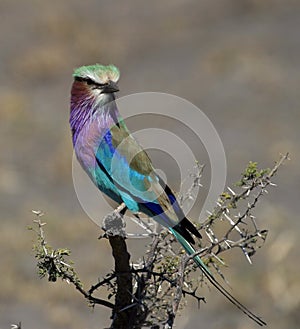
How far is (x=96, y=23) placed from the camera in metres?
13.2

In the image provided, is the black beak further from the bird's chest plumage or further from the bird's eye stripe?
the bird's chest plumage

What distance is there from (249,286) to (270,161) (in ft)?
7.52

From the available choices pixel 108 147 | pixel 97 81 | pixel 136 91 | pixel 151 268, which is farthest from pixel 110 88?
pixel 136 91

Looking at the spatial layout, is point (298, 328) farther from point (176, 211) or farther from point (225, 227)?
point (176, 211)

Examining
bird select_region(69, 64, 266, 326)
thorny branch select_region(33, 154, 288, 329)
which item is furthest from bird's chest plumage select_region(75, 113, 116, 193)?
thorny branch select_region(33, 154, 288, 329)

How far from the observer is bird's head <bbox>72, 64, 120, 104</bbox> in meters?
4.44

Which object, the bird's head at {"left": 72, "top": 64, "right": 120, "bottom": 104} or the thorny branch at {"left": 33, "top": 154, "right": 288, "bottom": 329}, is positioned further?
the bird's head at {"left": 72, "top": 64, "right": 120, "bottom": 104}

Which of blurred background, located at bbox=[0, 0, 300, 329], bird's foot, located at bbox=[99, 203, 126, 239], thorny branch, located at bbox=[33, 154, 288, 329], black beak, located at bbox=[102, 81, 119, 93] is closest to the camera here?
thorny branch, located at bbox=[33, 154, 288, 329]

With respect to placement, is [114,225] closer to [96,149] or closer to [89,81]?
[96,149]

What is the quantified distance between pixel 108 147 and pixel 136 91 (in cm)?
668

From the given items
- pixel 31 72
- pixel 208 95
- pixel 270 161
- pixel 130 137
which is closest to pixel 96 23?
pixel 31 72

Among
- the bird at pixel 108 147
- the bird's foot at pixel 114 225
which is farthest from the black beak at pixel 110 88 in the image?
the bird's foot at pixel 114 225

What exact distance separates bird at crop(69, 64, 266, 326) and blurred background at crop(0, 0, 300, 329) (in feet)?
7.52

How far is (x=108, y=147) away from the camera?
15.0ft
